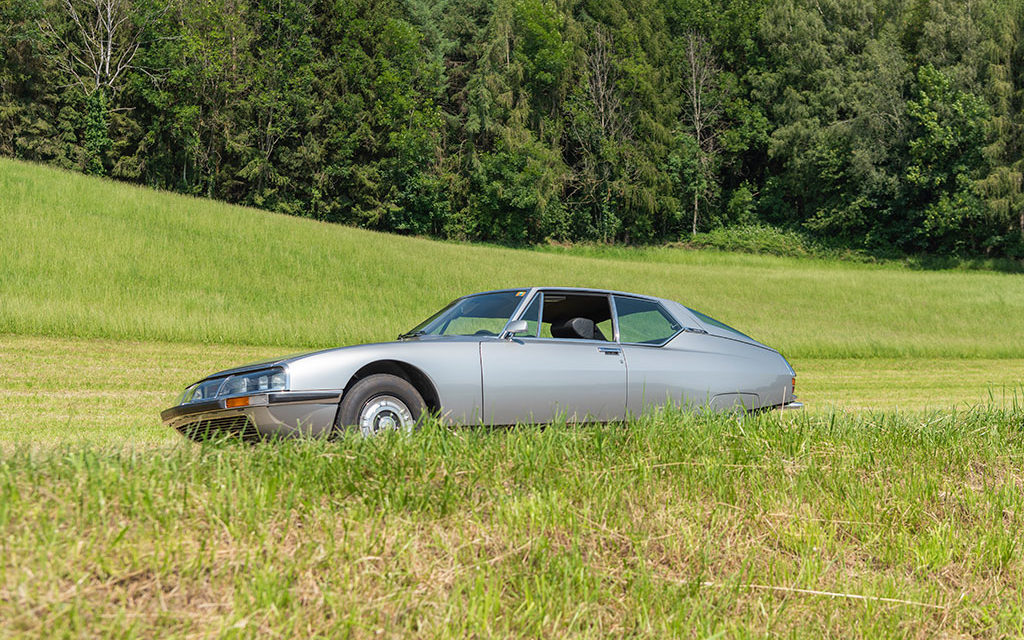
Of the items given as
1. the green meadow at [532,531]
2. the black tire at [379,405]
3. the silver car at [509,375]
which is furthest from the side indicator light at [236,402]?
the green meadow at [532,531]

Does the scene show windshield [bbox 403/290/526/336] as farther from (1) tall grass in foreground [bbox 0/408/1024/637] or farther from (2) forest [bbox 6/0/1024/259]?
(2) forest [bbox 6/0/1024/259]

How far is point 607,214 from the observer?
56.7 meters

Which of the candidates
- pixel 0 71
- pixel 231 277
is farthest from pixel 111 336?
pixel 0 71

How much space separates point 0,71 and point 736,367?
174 ft

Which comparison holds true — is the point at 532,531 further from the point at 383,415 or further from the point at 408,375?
the point at 408,375

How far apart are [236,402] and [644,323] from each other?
11.4 ft

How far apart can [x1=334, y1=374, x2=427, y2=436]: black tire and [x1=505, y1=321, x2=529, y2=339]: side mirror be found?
0.97 metres

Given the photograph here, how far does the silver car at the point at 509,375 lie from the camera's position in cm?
531

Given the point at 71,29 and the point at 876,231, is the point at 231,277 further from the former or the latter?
the point at 876,231

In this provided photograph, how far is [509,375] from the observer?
6.03 metres

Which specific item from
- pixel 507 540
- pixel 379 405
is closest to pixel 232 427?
pixel 379 405

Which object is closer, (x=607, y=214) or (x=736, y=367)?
(x=736, y=367)

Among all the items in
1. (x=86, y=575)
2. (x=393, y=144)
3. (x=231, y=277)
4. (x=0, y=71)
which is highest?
(x=0, y=71)

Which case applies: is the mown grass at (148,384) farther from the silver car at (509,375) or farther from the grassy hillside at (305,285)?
the grassy hillside at (305,285)
